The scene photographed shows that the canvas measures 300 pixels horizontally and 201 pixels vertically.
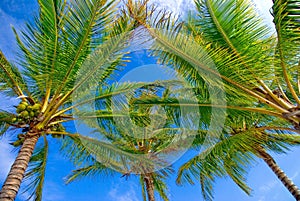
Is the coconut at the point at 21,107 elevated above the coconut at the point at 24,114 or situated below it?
above

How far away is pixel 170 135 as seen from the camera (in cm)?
850

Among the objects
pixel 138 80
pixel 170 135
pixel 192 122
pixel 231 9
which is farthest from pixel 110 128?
pixel 231 9

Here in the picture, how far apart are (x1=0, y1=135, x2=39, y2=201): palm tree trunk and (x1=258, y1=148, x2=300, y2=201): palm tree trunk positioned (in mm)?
5657

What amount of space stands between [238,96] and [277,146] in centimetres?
358

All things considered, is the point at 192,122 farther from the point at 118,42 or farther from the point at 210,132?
the point at 118,42

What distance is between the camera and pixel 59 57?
5.56 meters

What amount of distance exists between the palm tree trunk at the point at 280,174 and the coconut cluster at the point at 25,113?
5631mm

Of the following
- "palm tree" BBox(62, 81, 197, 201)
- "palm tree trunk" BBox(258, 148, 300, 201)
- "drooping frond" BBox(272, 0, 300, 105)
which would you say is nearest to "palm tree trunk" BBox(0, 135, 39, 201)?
"palm tree" BBox(62, 81, 197, 201)

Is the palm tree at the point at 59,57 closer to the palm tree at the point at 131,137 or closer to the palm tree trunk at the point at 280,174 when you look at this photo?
the palm tree at the point at 131,137

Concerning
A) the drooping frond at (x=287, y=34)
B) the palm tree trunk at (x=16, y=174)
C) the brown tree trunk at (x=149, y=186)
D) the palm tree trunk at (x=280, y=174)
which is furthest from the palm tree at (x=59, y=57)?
the palm tree trunk at (x=280, y=174)

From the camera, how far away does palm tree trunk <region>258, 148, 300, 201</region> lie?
754 centimetres

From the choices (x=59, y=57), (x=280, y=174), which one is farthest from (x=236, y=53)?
(x=280, y=174)

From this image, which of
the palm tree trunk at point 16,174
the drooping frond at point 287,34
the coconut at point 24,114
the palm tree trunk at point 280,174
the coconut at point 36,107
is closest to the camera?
the drooping frond at point 287,34

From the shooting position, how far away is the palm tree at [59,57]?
5113mm
